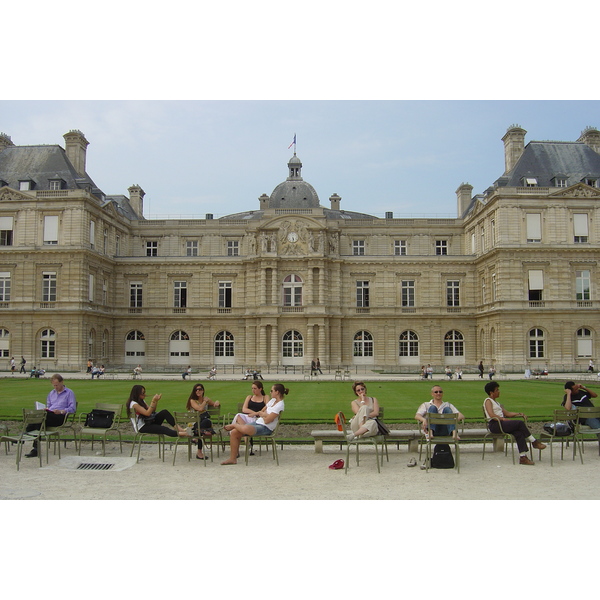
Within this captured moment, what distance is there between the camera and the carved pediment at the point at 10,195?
4359 centimetres

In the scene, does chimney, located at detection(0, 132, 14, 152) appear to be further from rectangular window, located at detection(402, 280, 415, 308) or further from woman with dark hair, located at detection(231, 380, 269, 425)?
woman with dark hair, located at detection(231, 380, 269, 425)

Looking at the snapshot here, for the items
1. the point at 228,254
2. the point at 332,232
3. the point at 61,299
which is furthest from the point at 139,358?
the point at 332,232

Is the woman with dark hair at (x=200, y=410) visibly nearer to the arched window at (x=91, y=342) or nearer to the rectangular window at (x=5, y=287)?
the arched window at (x=91, y=342)

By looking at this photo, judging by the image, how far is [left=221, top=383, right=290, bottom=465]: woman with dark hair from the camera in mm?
11625

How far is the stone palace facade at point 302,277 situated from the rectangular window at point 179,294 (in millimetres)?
117

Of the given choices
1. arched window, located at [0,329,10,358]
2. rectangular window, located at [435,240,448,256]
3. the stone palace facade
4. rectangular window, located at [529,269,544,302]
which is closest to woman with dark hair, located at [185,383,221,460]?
the stone palace facade

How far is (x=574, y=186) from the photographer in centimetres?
4275

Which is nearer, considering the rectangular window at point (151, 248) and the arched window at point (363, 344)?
the arched window at point (363, 344)

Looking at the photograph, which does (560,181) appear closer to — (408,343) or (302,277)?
(408,343)

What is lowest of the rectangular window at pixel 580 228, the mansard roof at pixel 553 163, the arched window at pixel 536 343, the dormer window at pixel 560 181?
the arched window at pixel 536 343

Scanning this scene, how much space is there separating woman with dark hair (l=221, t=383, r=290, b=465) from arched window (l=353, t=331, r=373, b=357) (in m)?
37.2

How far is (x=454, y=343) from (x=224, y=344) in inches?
735

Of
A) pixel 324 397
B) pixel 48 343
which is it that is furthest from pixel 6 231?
pixel 324 397

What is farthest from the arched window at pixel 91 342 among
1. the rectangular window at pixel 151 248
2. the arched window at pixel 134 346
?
the rectangular window at pixel 151 248
